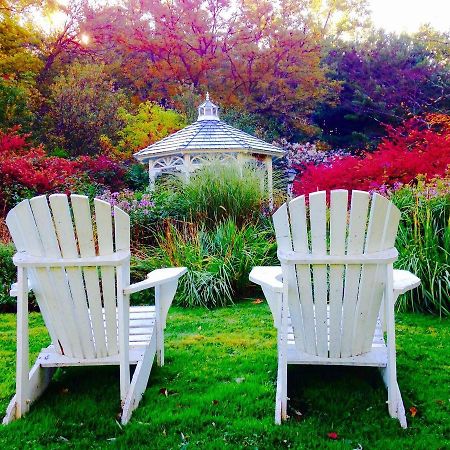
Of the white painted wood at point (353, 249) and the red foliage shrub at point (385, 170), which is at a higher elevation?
the red foliage shrub at point (385, 170)

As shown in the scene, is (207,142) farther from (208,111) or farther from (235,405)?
(235,405)

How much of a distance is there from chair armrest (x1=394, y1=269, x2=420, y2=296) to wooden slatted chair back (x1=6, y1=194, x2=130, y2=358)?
3.91 ft

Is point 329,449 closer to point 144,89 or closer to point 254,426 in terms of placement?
point 254,426

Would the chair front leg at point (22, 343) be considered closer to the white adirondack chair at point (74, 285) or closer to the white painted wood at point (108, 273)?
the white adirondack chair at point (74, 285)

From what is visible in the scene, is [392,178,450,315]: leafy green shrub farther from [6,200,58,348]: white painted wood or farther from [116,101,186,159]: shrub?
[116,101,186,159]: shrub

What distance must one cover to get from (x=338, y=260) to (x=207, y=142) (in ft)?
24.0

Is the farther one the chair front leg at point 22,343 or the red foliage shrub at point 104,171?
the red foliage shrub at point 104,171

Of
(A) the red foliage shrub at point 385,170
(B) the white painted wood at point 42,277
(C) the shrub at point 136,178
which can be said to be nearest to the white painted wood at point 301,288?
(B) the white painted wood at point 42,277

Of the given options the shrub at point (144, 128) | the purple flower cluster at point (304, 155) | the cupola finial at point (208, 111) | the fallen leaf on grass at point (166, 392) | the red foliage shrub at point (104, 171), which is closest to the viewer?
the fallen leaf on grass at point (166, 392)

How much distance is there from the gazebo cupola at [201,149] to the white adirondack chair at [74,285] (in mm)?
6587

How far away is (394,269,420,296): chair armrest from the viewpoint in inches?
82.7

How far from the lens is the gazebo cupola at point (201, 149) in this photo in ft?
29.2

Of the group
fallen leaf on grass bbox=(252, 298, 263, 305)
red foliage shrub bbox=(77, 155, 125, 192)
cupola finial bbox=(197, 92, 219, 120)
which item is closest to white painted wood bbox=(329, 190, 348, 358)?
fallen leaf on grass bbox=(252, 298, 263, 305)

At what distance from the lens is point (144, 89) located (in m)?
15.7
